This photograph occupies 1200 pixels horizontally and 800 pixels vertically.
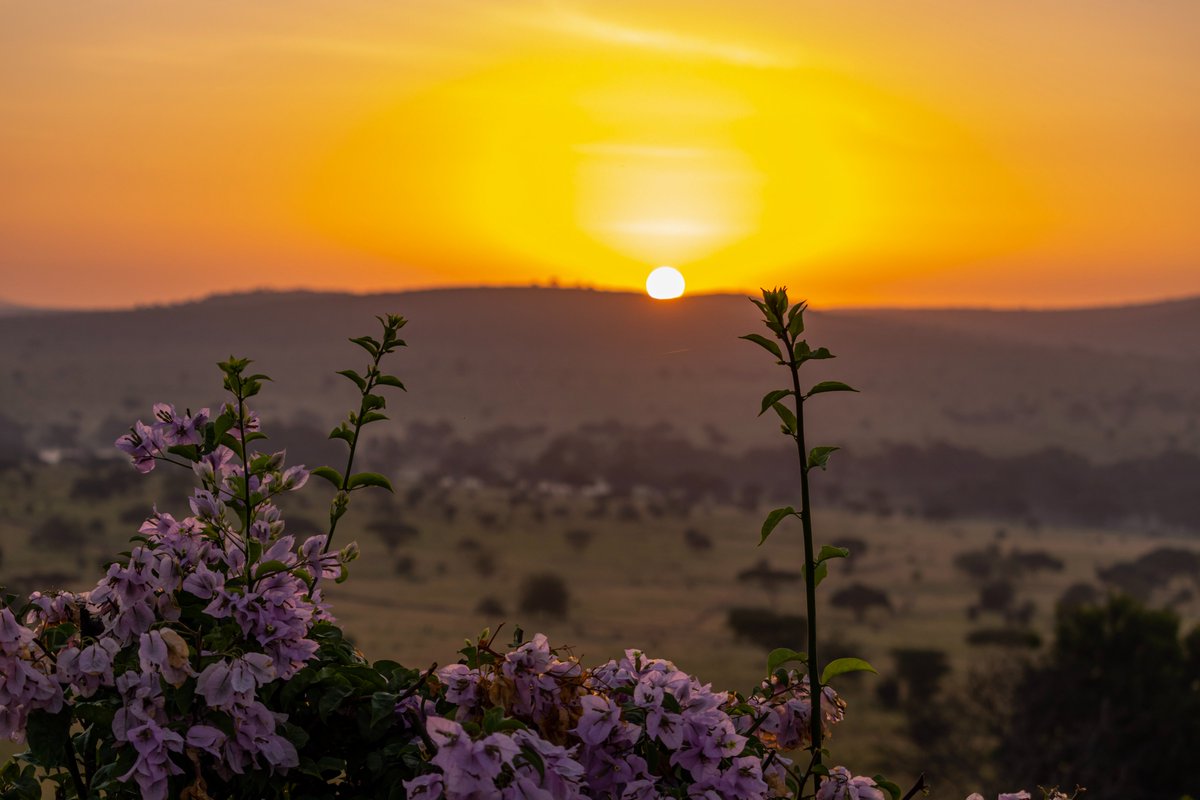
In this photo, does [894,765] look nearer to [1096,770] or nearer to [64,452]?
[1096,770]

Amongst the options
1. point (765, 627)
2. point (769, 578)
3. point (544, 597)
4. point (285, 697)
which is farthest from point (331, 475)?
point (769, 578)

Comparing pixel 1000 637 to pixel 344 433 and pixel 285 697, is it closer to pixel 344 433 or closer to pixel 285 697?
pixel 344 433

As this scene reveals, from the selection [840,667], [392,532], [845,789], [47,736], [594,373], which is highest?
[594,373]

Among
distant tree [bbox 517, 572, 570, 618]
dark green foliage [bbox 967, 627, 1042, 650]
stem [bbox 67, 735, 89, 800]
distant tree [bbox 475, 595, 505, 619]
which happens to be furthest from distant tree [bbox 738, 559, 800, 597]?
stem [bbox 67, 735, 89, 800]

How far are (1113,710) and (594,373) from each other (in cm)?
10272

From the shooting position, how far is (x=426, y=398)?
399 ft

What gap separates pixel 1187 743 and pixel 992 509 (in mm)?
66584

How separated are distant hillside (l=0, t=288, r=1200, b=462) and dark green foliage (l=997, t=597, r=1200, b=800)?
80.8 metres

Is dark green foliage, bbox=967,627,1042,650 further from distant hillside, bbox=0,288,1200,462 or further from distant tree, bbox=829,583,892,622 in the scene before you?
distant hillside, bbox=0,288,1200,462

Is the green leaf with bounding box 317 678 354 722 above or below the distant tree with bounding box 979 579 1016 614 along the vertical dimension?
above

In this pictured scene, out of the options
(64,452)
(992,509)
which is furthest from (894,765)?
(64,452)

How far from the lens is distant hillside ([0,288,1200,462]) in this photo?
115 metres

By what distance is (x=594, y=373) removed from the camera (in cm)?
12544

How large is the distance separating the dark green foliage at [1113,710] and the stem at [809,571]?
2064 centimetres
